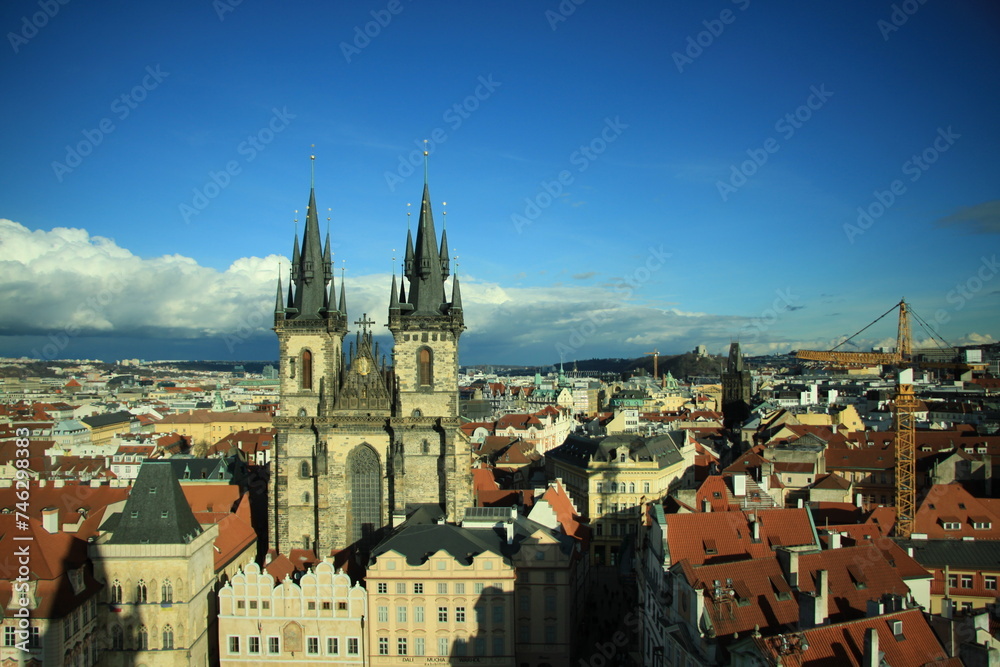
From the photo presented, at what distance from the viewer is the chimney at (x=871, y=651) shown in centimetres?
2759

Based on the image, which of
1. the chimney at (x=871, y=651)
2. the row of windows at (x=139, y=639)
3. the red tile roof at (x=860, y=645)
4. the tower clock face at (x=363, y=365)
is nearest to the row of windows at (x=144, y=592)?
the row of windows at (x=139, y=639)

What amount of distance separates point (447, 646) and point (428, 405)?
18696mm

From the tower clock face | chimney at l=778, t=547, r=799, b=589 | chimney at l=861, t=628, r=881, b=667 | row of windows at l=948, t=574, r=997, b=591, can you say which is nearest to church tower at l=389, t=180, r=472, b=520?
the tower clock face

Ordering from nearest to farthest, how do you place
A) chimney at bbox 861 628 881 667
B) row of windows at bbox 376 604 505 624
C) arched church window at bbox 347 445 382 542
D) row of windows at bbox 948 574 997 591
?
chimney at bbox 861 628 881 667 → row of windows at bbox 948 574 997 591 → row of windows at bbox 376 604 505 624 → arched church window at bbox 347 445 382 542

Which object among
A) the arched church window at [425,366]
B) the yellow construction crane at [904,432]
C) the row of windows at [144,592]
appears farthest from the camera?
the arched church window at [425,366]

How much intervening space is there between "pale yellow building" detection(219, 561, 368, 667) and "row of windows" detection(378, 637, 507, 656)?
4.42ft

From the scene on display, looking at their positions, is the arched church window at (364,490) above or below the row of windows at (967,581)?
above

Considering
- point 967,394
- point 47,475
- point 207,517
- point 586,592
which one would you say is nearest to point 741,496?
point 586,592

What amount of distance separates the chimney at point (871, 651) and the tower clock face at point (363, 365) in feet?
135

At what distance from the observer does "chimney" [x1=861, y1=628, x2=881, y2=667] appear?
27.6m

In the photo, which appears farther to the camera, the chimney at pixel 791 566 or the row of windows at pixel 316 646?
the row of windows at pixel 316 646

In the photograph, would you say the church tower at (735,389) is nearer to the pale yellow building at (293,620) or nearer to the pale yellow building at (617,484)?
the pale yellow building at (617,484)

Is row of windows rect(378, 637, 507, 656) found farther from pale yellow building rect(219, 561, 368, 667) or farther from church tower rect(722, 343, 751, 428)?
church tower rect(722, 343, 751, 428)

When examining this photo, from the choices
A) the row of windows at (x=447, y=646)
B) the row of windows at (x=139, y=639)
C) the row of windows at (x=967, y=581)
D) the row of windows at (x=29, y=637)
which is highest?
the row of windows at (x=967, y=581)
